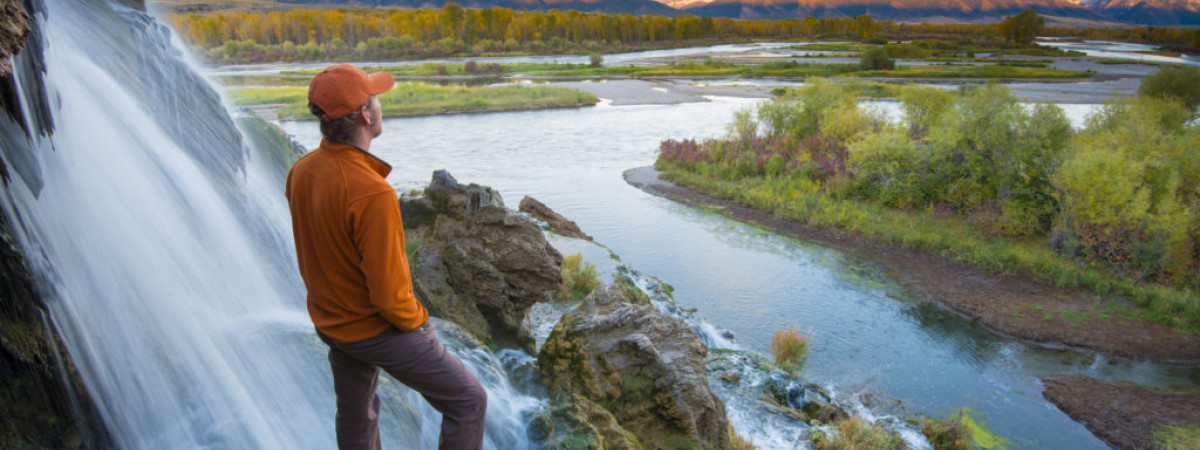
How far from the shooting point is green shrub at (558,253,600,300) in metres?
12.0

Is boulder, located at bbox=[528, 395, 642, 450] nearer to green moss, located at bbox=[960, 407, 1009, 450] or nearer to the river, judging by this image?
the river

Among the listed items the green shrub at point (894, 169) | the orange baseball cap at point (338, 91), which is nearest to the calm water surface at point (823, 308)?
the green shrub at point (894, 169)

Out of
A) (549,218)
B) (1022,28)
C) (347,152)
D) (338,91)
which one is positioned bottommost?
(549,218)

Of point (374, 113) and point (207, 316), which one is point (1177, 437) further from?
point (207, 316)

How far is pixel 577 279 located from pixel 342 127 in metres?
9.41

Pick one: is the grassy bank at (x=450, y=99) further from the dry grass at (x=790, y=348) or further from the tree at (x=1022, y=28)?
the tree at (x=1022, y=28)

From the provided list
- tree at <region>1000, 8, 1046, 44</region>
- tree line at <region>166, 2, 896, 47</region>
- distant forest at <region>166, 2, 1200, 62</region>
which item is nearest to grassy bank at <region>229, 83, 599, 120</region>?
distant forest at <region>166, 2, 1200, 62</region>

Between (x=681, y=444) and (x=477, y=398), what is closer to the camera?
(x=477, y=398)

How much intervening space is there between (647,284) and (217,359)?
36.1 ft

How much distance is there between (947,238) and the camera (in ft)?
66.2

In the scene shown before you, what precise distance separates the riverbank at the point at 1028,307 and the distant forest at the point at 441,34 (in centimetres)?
8453

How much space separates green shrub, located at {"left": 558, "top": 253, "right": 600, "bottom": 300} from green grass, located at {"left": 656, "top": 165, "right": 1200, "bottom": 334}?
422 inches

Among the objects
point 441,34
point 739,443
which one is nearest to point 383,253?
point 739,443

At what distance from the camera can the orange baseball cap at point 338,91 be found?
10.4 feet
